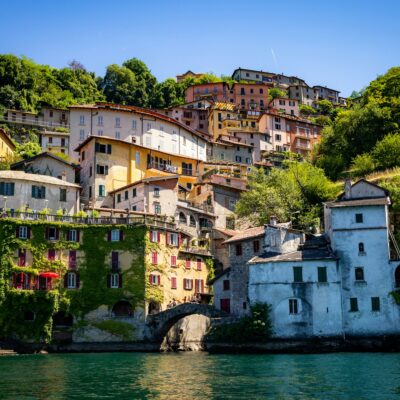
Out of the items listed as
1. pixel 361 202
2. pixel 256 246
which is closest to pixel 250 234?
pixel 256 246

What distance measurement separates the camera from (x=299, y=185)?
240 feet

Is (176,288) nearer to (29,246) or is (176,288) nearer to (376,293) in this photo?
(29,246)

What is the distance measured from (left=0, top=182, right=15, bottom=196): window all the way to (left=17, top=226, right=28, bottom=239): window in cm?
623

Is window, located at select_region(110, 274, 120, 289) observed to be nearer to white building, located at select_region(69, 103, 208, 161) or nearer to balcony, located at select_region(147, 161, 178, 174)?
balcony, located at select_region(147, 161, 178, 174)

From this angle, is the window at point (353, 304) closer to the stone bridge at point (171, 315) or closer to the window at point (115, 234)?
the stone bridge at point (171, 315)

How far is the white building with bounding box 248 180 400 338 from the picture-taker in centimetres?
4953

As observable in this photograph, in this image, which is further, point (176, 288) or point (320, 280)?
point (176, 288)

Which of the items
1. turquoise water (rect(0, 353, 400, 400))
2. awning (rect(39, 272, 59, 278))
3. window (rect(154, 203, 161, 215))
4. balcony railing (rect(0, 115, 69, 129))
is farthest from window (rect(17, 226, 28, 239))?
balcony railing (rect(0, 115, 69, 129))

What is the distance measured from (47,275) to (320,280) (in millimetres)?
25287

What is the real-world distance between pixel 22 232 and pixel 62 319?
930 centimetres

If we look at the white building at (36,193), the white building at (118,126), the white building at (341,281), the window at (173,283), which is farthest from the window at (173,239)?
the white building at (118,126)

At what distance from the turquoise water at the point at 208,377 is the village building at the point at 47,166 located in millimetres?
29412

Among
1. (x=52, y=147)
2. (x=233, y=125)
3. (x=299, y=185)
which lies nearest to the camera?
(x=299, y=185)

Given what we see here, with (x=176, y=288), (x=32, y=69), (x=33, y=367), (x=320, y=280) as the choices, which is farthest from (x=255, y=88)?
(x=33, y=367)
